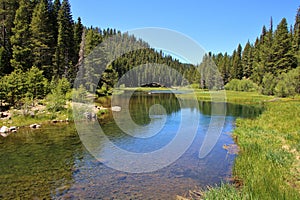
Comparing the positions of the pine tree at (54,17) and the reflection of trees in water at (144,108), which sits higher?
the pine tree at (54,17)

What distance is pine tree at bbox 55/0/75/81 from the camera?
1913 inches

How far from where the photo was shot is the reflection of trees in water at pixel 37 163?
1034 centimetres

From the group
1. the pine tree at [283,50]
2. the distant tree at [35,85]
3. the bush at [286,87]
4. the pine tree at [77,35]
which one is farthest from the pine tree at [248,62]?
the distant tree at [35,85]

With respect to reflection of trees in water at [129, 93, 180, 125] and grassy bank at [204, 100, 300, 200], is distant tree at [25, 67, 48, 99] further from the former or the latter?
grassy bank at [204, 100, 300, 200]

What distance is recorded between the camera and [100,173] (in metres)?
12.4

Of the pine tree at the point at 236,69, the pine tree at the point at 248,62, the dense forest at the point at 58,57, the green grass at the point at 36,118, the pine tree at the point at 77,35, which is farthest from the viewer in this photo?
the pine tree at the point at 236,69

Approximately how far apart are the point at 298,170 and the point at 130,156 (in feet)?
29.1

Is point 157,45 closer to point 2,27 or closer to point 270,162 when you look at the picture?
point 270,162

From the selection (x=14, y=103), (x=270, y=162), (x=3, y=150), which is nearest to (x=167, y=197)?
(x=270, y=162)

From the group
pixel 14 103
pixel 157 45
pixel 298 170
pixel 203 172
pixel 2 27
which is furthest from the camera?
pixel 2 27

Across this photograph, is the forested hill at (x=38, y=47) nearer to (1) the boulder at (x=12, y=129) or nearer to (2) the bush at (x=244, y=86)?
(1) the boulder at (x=12, y=129)

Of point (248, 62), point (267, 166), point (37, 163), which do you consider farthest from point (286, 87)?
point (37, 163)

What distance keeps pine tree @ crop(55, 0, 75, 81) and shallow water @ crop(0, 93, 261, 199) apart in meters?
31.9

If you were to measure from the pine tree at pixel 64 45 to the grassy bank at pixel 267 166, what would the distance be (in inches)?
1530
